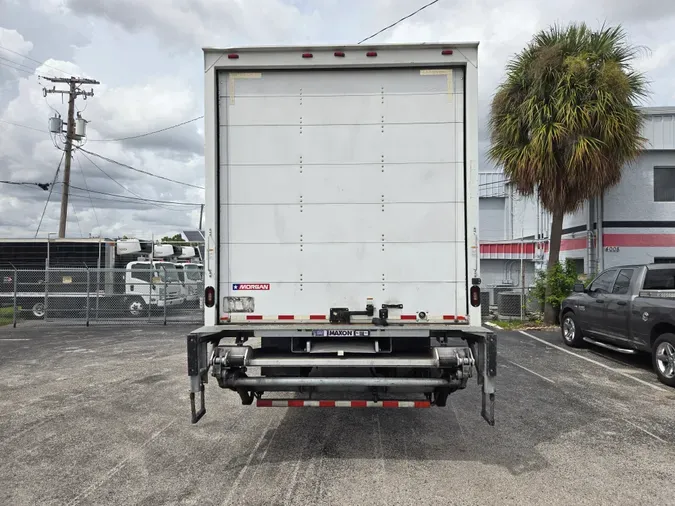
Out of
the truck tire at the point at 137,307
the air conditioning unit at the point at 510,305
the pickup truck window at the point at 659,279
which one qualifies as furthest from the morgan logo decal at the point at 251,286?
the truck tire at the point at 137,307

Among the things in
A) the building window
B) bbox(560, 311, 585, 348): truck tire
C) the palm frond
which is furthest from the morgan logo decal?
the building window

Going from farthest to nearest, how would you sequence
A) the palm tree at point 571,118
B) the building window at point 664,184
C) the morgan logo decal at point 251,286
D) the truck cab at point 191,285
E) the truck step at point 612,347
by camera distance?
the truck cab at point 191,285
the building window at point 664,184
the palm tree at point 571,118
the truck step at point 612,347
the morgan logo decal at point 251,286

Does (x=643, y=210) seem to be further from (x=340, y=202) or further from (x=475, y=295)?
(x=340, y=202)

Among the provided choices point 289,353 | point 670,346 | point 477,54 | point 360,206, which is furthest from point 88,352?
point 670,346

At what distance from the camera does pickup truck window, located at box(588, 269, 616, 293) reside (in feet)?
30.4

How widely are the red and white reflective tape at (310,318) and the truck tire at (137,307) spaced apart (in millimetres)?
12733

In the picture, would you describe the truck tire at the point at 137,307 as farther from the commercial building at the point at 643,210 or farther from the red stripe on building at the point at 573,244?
the red stripe on building at the point at 573,244

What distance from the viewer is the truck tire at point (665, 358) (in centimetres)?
705

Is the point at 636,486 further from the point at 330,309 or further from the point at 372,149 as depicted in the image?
the point at 372,149

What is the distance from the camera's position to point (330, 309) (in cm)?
458

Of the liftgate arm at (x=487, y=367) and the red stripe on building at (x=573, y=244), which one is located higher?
the red stripe on building at (x=573, y=244)

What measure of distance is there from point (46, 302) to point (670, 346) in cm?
1645

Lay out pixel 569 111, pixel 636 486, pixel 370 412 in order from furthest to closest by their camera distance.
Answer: pixel 569 111 → pixel 370 412 → pixel 636 486

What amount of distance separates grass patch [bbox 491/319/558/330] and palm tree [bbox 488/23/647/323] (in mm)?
3095
